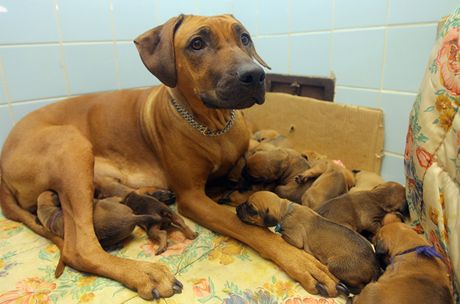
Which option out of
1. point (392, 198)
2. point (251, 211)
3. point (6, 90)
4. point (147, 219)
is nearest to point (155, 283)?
point (147, 219)

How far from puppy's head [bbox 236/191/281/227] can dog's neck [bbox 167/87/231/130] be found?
1.41 ft

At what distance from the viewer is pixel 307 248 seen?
4.10 ft

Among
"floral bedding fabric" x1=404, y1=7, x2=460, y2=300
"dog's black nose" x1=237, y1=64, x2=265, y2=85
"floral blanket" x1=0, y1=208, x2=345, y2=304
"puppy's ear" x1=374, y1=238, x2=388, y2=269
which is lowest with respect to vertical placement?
"floral blanket" x1=0, y1=208, x2=345, y2=304

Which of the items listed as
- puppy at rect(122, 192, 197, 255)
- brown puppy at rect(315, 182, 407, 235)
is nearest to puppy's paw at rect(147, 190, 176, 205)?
puppy at rect(122, 192, 197, 255)

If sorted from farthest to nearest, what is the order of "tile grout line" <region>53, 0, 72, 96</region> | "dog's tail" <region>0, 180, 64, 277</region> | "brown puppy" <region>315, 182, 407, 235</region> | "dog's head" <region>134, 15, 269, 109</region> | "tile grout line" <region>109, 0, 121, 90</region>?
1. "tile grout line" <region>109, 0, 121, 90</region>
2. "tile grout line" <region>53, 0, 72, 96</region>
3. "dog's tail" <region>0, 180, 64, 277</region>
4. "brown puppy" <region>315, 182, 407, 235</region>
5. "dog's head" <region>134, 15, 269, 109</region>

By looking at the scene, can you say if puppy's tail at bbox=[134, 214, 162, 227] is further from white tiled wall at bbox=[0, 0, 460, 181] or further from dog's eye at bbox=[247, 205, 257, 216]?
white tiled wall at bbox=[0, 0, 460, 181]

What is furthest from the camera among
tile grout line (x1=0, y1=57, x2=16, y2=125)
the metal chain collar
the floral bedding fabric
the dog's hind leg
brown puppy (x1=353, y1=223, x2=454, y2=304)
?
tile grout line (x1=0, y1=57, x2=16, y2=125)

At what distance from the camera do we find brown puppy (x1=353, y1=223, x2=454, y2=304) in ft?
2.88

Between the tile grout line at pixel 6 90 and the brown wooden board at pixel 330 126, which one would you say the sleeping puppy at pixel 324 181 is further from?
the tile grout line at pixel 6 90

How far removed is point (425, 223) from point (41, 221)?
157 centimetres

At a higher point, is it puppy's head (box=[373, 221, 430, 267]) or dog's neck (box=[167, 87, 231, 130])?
dog's neck (box=[167, 87, 231, 130])

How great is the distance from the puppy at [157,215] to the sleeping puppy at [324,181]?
549mm

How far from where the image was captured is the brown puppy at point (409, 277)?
88cm

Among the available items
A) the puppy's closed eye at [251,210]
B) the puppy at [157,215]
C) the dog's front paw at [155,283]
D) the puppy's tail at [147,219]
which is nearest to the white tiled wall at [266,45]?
the puppy's closed eye at [251,210]
